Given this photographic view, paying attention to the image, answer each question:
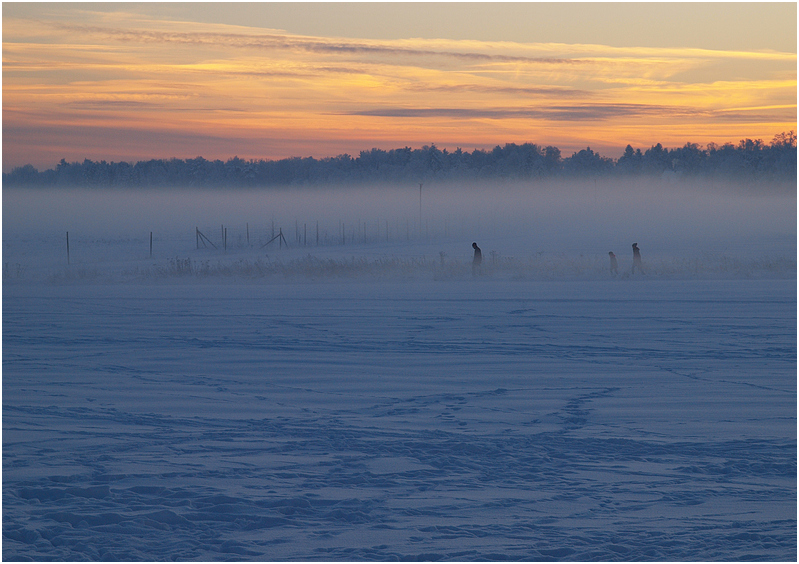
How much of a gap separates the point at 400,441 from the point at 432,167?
5423 inches

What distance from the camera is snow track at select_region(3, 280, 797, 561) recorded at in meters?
4.78

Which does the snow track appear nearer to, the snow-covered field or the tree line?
the snow-covered field

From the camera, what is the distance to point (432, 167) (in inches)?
5595

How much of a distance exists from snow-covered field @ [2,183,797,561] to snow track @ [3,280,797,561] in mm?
25

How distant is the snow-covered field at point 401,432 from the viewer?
4.80 metres

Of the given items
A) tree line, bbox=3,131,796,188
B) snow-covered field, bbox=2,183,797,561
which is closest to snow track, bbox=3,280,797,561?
snow-covered field, bbox=2,183,797,561

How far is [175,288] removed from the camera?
1981 cm

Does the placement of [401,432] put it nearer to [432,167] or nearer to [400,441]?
[400,441]

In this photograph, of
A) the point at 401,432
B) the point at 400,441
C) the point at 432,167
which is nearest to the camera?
the point at 400,441

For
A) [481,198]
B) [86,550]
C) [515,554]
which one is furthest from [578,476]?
[481,198]

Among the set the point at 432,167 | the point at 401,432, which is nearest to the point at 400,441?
the point at 401,432

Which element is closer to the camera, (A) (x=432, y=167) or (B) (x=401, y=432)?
(B) (x=401, y=432)

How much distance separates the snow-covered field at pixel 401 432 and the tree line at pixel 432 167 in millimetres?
101248

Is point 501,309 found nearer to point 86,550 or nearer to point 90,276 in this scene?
point 86,550
